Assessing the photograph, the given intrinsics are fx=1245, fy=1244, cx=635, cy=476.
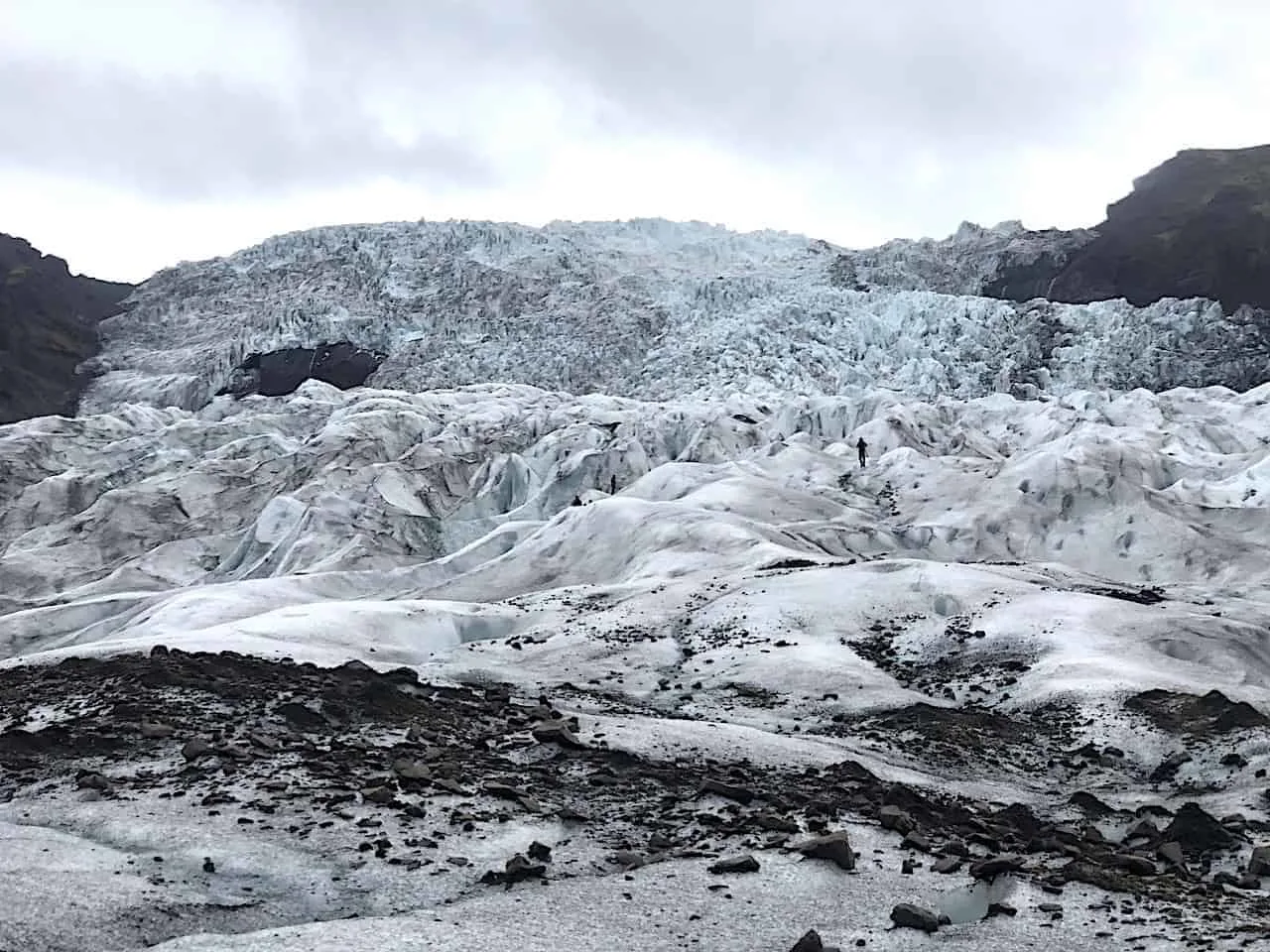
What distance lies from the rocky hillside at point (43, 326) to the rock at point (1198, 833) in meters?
110

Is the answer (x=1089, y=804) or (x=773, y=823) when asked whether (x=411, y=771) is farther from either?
(x=1089, y=804)

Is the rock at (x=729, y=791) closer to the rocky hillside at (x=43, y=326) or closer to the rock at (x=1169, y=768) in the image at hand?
the rock at (x=1169, y=768)

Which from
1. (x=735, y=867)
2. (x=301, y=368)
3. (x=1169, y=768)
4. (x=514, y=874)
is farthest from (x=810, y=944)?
(x=301, y=368)

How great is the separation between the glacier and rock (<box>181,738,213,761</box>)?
0.15m

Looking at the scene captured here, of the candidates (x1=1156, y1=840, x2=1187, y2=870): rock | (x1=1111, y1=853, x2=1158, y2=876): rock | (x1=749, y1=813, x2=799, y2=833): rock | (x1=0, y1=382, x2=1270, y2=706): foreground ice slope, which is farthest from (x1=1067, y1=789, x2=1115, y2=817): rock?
(x1=0, y1=382, x2=1270, y2=706): foreground ice slope

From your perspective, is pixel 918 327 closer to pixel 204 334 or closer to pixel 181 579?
pixel 181 579

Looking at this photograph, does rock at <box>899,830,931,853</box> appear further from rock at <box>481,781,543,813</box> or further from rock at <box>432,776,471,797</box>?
rock at <box>432,776,471,797</box>

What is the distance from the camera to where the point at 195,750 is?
15.8 meters

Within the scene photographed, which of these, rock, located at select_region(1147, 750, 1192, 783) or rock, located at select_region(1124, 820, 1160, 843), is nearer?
rock, located at select_region(1124, 820, 1160, 843)

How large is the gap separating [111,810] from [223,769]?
1.64 m

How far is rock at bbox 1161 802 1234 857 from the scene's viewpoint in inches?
587

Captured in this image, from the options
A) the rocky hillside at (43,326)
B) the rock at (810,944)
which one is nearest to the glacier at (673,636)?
the rock at (810,944)

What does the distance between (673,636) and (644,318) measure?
77846mm

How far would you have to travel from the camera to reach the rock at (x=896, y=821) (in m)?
14.4
